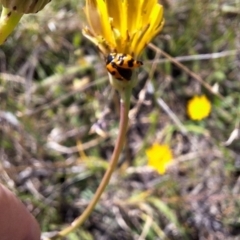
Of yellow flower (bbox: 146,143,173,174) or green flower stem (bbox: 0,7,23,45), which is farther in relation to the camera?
yellow flower (bbox: 146,143,173,174)

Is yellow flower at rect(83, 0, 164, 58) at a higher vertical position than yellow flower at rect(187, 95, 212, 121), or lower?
higher

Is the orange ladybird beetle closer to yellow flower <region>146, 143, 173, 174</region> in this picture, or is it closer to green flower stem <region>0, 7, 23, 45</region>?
green flower stem <region>0, 7, 23, 45</region>

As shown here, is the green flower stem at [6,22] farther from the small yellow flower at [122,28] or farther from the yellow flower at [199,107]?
the yellow flower at [199,107]

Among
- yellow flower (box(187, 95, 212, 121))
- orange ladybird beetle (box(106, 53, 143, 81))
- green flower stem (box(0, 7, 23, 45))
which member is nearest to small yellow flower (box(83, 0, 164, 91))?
orange ladybird beetle (box(106, 53, 143, 81))

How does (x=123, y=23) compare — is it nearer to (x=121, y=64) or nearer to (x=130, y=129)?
(x=121, y=64)

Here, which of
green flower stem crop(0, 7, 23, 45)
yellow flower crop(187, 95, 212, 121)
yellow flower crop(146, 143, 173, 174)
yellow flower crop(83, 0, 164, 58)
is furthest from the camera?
yellow flower crop(187, 95, 212, 121)

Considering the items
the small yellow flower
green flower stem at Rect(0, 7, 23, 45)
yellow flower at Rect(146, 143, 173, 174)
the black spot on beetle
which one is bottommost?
yellow flower at Rect(146, 143, 173, 174)

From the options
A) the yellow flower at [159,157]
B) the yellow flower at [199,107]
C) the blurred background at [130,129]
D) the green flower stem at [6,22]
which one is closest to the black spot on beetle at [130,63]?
the green flower stem at [6,22]
